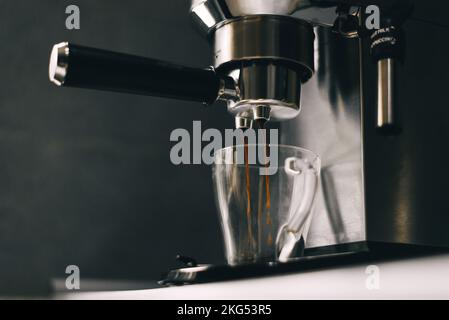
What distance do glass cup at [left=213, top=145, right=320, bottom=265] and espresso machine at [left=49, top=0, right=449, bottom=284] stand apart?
40mm

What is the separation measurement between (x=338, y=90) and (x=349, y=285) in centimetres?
29

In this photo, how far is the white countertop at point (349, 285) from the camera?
1.19 feet

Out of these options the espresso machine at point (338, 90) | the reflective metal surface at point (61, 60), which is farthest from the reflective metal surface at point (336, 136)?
the reflective metal surface at point (61, 60)

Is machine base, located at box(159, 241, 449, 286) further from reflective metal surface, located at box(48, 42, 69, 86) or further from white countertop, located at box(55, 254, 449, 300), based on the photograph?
reflective metal surface, located at box(48, 42, 69, 86)

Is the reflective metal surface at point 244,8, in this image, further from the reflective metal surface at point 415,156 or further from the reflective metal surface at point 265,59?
the reflective metal surface at point 415,156

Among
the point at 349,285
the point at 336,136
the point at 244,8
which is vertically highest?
the point at 244,8

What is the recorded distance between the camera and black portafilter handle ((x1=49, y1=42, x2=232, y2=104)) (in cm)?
54

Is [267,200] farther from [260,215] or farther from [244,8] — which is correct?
[244,8]

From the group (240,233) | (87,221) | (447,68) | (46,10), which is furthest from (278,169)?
(46,10)

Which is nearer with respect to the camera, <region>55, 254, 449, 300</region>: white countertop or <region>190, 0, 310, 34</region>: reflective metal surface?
<region>55, 254, 449, 300</region>: white countertop

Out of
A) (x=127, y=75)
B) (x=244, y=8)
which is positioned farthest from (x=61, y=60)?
(x=244, y=8)

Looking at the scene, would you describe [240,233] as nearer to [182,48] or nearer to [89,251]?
[89,251]

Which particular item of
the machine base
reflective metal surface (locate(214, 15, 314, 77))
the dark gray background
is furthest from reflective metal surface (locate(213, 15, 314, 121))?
the dark gray background

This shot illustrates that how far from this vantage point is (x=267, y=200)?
0.58m
